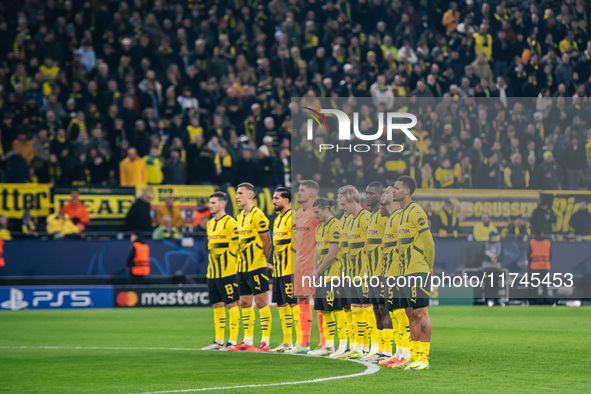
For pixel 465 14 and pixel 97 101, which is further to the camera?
pixel 465 14

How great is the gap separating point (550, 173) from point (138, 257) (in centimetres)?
886

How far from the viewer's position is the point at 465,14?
2962 cm

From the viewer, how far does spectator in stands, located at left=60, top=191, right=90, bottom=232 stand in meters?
21.0

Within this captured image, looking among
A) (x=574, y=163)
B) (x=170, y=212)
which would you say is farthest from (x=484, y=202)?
(x=170, y=212)

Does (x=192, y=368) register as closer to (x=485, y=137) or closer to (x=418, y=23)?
(x=485, y=137)

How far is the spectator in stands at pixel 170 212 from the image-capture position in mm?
21938

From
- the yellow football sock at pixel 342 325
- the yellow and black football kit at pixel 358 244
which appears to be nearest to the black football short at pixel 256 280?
the yellow football sock at pixel 342 325

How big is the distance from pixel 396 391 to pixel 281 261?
4.55m

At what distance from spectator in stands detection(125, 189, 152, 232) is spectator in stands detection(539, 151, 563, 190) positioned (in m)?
8.35

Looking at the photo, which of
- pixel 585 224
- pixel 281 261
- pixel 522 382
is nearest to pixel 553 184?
pixel 585 224

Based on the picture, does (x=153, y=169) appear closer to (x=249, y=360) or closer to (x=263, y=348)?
(x=263, y=348)

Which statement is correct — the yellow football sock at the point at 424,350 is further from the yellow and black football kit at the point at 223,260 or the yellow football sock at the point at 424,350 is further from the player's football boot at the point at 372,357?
the yellow and black football kit at the point at 223,260

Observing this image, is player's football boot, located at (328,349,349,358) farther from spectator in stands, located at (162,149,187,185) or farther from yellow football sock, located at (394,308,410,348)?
spectator in stands, located at (162,149,187,185)

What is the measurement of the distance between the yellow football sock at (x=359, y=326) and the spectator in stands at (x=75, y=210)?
33.4ft
